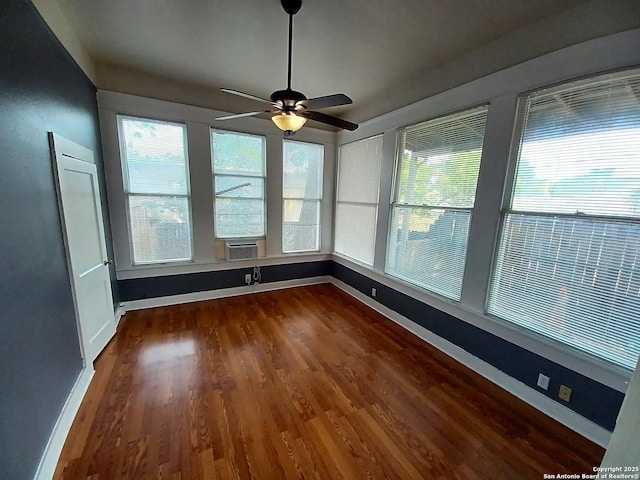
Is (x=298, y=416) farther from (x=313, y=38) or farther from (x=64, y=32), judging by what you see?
(x=64, y=32)

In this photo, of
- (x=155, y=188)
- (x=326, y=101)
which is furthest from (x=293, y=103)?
(x=155, y=188)

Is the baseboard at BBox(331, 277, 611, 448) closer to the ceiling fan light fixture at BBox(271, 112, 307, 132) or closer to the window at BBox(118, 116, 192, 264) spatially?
the ceiling fan light fixture at BBox(271, 112, 307, 132)

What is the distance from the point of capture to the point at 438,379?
7.82ft

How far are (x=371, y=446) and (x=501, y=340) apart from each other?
1466mm

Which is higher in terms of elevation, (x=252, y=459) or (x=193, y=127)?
(x=193, y=127)

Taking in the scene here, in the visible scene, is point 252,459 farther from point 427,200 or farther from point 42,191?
point 427,200

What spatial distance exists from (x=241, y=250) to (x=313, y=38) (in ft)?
9.32

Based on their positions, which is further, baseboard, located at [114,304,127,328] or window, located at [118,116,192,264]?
window, located at [118,116,192,264]

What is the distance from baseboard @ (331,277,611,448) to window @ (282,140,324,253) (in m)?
1.98

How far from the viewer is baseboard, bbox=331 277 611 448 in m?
1.81

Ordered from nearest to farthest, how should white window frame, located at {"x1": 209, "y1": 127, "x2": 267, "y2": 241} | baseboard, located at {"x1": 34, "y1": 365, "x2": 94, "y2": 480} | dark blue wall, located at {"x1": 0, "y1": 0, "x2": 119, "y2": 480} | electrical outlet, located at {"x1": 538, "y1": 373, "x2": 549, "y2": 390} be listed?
dark blue wall, located at {"x1": 0, "y1": 0, "x2": 119, "y2": 480}, baseboard, located at {"x1": 34, "y1": 365, "x2": 94, "y2": 480}, electrical outlet, located at {"x1": 538, "y1": 373, "x2": 549, "y2": 390}, white window frame, located at {"x1": 209, "y1": 127, "x2": 267, "y2": 241}

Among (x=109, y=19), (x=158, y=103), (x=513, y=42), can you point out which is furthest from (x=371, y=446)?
(x=158, y=103)

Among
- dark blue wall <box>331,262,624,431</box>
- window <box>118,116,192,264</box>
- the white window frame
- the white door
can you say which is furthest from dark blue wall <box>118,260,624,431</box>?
the white door

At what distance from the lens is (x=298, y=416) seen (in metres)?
1.93
